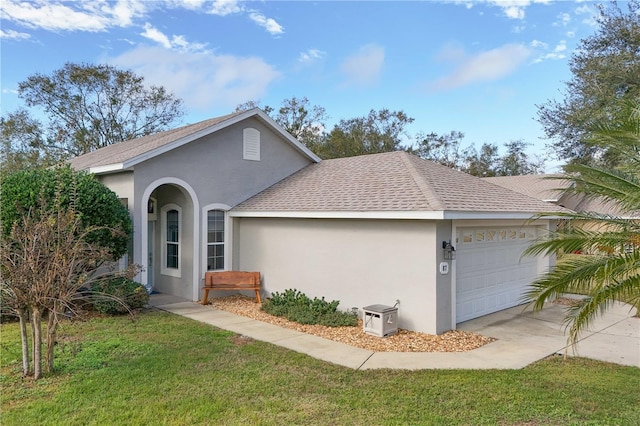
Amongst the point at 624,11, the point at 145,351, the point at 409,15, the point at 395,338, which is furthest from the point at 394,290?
the point at 624,11

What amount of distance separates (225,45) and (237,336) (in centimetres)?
1462

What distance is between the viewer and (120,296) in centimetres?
941

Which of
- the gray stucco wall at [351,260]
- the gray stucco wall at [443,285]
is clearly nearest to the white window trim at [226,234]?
the gray stucco wall at [351,260]

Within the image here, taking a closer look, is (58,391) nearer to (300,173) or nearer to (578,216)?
(578,216)

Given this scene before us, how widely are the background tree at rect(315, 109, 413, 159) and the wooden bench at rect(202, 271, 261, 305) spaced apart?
2411 cm

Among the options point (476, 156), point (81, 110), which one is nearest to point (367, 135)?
point (476, 156)

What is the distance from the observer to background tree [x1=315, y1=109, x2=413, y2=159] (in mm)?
36219

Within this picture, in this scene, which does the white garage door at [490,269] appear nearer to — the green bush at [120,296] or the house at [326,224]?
the house at [326,224]

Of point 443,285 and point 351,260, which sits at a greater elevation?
point 351,260

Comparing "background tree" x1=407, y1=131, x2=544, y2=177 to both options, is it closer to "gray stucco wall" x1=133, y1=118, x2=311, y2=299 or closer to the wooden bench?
"gray stucco wall" x1=133, y1=118, x2=311, y2=299

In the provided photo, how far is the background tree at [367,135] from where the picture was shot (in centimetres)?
3622

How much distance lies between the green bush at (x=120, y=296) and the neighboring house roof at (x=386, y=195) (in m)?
3.60

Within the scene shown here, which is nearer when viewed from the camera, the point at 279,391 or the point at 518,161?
the point at 279,391

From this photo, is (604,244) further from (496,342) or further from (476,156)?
(476,156)
